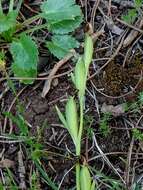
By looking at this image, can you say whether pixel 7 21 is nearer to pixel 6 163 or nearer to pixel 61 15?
pixel 61 15

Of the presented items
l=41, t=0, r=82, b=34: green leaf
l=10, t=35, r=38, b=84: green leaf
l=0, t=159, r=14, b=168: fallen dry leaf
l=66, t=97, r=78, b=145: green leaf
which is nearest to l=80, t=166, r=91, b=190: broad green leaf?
l=66, t=97, r=78, b=145: green leaf

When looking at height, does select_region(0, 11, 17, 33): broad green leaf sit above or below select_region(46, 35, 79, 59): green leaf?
above

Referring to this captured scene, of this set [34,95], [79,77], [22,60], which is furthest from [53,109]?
[79,77]

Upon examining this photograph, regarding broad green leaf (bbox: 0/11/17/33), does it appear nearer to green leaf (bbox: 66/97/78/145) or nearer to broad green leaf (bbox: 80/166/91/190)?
green leaf (bbox: 66/97/78/145)

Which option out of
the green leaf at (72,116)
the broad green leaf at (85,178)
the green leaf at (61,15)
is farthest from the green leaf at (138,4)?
the broad green leaf at (85,178)

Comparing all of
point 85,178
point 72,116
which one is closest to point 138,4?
point 72,116

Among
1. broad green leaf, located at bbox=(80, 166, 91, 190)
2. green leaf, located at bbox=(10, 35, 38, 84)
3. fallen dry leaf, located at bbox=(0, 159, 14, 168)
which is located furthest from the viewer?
green leaf, located at bbox=(10, 35, 38, 84)

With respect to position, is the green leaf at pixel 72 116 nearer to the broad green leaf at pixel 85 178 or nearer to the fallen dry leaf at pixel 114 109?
the broad green leaf at pixel 85 178
